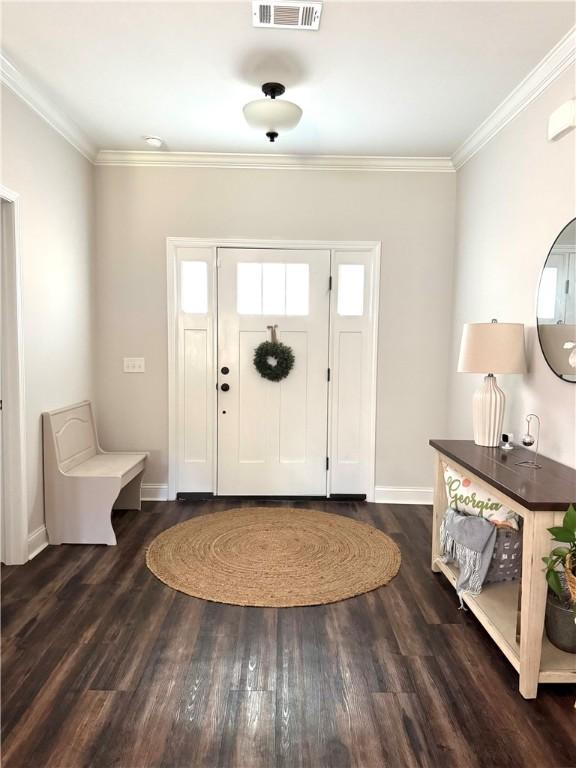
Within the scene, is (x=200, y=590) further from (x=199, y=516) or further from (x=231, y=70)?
(x=231, y=70)

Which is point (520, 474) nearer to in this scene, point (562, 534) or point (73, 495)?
point (562, 534)

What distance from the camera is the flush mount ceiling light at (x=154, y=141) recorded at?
3418 millimetres

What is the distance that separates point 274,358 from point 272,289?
22.2 inches

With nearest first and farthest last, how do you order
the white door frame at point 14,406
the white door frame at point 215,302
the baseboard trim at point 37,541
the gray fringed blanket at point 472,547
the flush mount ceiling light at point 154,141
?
the gray fringed blanket at point 472,547, the white door frame at point 14,406, the baseboard trim at point 37,541, the flush mount ceiling light at point 154,141, the white door frame at point 215,302

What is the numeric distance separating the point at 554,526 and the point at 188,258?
3151 millimetres

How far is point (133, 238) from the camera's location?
381 centimetres

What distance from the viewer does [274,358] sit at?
3854mm

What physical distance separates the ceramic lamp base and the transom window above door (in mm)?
1708

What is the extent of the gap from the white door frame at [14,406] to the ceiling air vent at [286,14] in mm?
1575

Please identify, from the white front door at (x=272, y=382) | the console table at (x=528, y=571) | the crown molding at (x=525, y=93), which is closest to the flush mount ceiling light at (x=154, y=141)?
Result: the white front door at (x=272, y=382)

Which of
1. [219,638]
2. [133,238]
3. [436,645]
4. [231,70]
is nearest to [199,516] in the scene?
[219,638]

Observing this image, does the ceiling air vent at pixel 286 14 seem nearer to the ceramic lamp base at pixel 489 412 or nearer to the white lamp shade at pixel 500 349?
the white lamp shade at pixel 500 349

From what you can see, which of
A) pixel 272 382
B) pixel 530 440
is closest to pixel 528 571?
pixel 530 440

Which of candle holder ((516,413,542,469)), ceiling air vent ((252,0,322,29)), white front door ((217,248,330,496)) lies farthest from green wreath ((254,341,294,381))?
ceiling air vent ((252,0,322,29))
